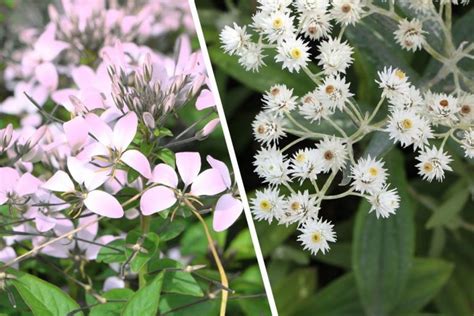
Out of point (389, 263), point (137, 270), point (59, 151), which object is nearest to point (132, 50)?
point (59, 151)

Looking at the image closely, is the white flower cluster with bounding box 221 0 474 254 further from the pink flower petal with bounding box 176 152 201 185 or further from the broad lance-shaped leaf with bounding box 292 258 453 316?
the broad lance-shaped leaf with bounding box 292 258 453 316

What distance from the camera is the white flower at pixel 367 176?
488 millimetres

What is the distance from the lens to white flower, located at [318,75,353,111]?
507 mm

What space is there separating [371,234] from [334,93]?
420 mm

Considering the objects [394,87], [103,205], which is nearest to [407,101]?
[394,87]

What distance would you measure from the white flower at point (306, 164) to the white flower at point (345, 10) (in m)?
0.10

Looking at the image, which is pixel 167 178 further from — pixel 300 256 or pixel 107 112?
pixel 300 256

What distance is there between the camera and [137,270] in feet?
1.82

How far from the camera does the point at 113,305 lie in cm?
58

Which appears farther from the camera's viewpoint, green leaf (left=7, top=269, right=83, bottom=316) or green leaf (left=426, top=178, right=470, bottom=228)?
green leaf (left=426, top=178, right=470, bottom=228)

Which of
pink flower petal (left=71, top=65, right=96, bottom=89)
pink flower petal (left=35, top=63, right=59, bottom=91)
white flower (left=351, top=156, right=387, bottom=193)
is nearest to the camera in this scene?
white flower (left=351, top=156, right=387, bottom=193)

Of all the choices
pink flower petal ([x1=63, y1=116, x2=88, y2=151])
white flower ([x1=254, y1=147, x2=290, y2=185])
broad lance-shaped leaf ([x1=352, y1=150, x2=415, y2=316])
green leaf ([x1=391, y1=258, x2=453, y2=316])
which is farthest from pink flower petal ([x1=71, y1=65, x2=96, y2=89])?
green leaf ([x1=391, y1=258, x2=453, y2=316])

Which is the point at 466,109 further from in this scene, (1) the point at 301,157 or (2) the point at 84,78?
(2) the point at 84,78

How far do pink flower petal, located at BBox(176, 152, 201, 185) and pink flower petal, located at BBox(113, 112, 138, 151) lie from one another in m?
0.04
